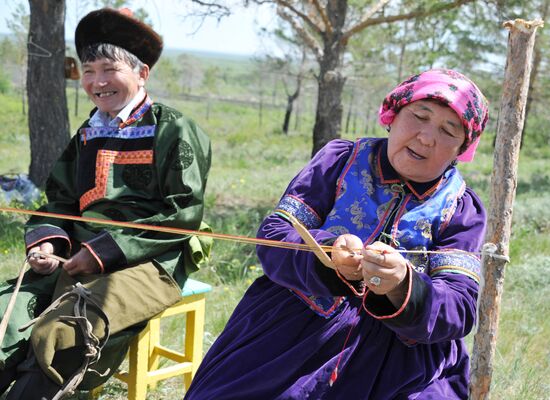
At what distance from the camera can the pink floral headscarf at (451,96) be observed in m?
1.83

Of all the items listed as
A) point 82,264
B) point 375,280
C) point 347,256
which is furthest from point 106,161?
point 375,280

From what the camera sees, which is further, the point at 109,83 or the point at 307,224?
the point at 109,83

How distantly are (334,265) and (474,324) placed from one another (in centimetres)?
48

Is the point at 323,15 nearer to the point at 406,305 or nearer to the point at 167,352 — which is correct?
the point at 167,352

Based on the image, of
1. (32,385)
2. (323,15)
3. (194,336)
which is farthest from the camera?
(323,15)

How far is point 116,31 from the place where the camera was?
9.42 feet

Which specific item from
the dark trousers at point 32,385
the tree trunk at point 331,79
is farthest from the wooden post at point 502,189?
the tree trunk at point 331,79

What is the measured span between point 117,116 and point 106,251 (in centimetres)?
66

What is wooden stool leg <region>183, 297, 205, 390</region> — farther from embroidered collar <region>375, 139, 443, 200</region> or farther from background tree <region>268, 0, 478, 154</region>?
background tree <region>268, 0, 478, 154</region>

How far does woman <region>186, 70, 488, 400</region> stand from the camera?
1.77m

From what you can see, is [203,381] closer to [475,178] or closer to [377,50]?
[475,178]

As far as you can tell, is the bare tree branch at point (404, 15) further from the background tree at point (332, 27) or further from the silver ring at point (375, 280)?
the silver ring at point (375, 280)

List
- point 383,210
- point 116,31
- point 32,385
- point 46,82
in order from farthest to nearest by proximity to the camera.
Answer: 1. point 46,82
2. point 116,31
3. point 32,385
4. point 383,210

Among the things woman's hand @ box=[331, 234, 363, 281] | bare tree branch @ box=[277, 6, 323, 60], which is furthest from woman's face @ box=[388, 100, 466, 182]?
bare tree branch @ box=[277, 6, 323, 60]
